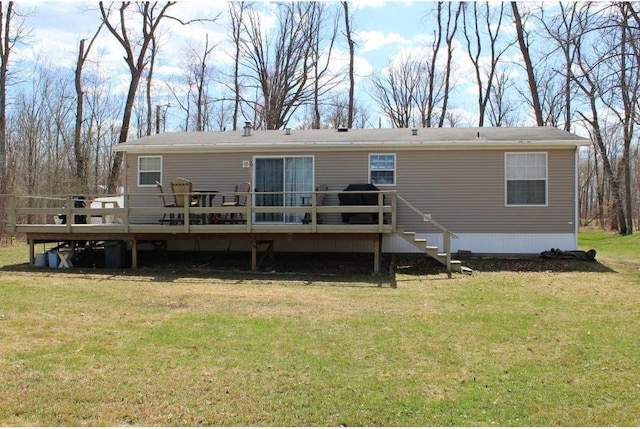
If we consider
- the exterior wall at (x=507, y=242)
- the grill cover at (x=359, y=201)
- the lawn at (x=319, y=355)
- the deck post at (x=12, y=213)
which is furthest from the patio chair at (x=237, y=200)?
the deck post at (x=12, y=213)

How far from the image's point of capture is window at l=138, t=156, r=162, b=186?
13.5 metres

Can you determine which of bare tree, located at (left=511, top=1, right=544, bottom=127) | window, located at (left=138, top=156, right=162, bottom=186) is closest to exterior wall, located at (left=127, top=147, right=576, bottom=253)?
window, located at (left=138, top=156, right=162, bottom=186)

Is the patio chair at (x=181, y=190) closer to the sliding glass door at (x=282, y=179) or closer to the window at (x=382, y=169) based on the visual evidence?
the sliding glass door at (x=282, y=179)

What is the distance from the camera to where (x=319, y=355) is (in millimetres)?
4941

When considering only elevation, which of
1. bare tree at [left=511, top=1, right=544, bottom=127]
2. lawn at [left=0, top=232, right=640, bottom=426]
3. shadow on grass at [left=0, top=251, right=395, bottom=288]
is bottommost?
lawn at [left=0, top=232, right=640, bottom=426]

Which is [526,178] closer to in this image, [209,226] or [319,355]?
[209,226]

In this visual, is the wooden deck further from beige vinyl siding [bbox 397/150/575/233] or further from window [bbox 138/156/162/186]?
window [bbox 138/156/162/186]

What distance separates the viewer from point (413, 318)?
6.54 metres

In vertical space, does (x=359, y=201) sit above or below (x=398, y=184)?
below

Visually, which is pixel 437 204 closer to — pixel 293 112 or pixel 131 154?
pixel 131 154

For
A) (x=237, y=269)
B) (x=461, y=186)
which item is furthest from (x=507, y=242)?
(x=237, y=269)

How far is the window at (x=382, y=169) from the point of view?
12719mm

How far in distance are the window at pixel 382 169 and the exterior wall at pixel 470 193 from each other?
11cm

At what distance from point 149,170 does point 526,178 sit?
9.99m
